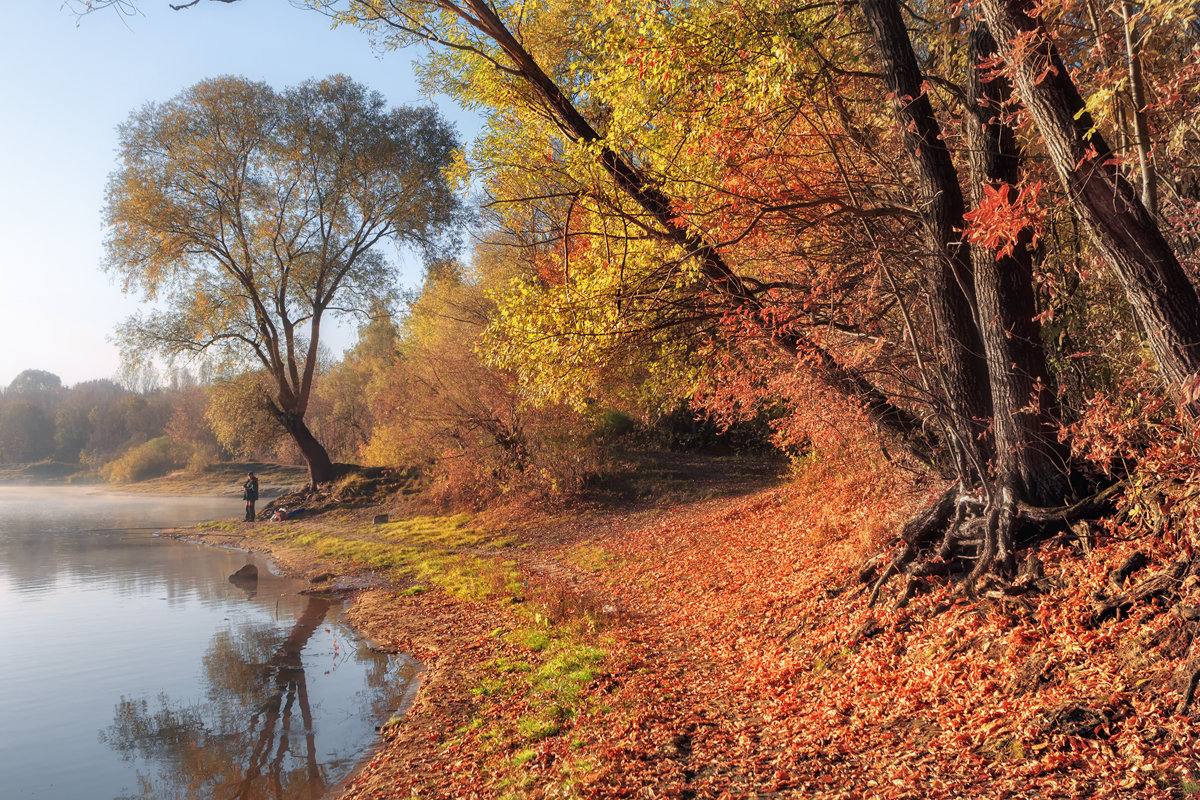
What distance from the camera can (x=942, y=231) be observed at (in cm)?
682

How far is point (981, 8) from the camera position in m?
5.64

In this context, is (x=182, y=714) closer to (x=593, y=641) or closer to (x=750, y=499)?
(x=593, y=641)

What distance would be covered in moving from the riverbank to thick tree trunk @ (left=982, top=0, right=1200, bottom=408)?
1580 mm

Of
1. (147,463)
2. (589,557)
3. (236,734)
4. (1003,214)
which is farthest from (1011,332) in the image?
(147,463)

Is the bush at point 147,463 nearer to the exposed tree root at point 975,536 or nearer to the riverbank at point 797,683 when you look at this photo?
the riverbank at point 797,683

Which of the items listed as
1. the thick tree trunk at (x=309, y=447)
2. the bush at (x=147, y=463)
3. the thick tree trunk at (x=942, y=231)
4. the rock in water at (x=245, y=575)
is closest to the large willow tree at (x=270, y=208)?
the thick tree trunk at (x=309, y=447)

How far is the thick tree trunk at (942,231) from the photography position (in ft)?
22.4

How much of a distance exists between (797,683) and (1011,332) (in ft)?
12.2

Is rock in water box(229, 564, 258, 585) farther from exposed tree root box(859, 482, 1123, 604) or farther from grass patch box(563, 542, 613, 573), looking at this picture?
exposed tree root box(859, 482, 1123, 604)

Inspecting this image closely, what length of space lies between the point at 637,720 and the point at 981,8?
6526 millimetres

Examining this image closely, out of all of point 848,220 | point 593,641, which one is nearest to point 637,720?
point 593,641

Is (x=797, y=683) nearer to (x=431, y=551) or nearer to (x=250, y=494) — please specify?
(x=431, y=551)

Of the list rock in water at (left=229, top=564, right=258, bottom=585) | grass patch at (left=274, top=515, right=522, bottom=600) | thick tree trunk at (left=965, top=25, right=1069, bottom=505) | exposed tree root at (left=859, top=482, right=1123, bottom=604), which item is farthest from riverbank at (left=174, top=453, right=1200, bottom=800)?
rock in water at (left=229, top=564, right=258, bottom=585)

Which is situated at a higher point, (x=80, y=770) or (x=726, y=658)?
(x=726, y=658)
